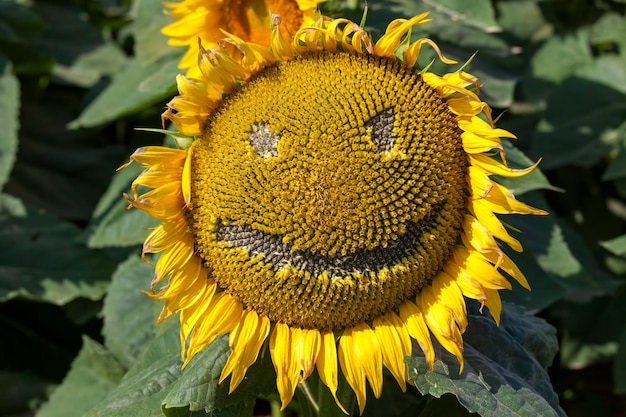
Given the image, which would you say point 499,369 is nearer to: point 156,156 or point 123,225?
point 156,156

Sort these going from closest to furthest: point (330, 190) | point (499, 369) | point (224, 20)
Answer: point (330, 190)
point (499, 369)
point (224, 20)

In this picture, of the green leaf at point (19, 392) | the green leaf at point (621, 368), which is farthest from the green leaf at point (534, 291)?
the green leaf at point (19, 392)

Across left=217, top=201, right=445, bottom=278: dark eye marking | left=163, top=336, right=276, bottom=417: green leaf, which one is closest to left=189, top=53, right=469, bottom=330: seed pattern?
left=217, top=201, right=445, bottom=278: dark eye marking

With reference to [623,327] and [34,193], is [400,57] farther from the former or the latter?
[34,193]

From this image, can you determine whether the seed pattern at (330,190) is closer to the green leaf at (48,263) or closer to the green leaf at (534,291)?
the green leaf at (534,291)

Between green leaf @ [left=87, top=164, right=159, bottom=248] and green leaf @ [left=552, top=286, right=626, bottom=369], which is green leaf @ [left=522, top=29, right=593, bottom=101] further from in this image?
green leaf @ [left=87, top=164, right=159, bottom=248]


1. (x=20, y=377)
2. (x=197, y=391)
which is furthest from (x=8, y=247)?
(x=197, y=391)

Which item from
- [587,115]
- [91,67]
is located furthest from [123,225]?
[587,115]
